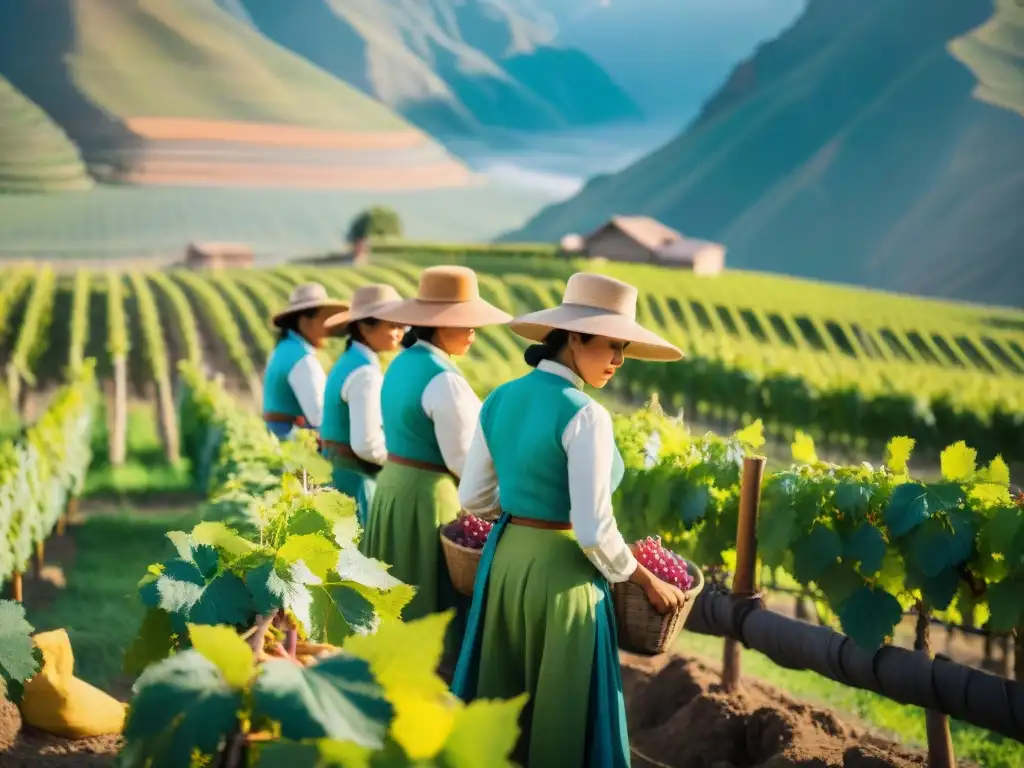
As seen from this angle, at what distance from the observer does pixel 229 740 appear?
1.27m

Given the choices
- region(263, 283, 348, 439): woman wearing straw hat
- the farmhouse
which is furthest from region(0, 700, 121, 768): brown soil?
the farmhouse

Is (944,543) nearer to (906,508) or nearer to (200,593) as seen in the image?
(906,508)

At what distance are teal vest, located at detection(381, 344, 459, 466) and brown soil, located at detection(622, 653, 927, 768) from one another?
109cm

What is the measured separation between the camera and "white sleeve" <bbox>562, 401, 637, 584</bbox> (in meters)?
2.20

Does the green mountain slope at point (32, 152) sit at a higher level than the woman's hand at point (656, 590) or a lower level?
higher

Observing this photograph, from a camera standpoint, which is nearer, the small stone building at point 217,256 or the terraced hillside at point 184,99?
the small stone building at point 217,256

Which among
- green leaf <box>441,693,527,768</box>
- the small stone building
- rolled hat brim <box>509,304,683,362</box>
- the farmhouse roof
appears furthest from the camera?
the farmhouse roof

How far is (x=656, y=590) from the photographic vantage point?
2.33 m

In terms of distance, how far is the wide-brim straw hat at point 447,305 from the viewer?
3139 millimetres

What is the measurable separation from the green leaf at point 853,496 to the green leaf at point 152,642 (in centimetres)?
181

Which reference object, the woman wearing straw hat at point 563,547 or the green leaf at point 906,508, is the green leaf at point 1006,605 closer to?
the green leaf at point 906,508

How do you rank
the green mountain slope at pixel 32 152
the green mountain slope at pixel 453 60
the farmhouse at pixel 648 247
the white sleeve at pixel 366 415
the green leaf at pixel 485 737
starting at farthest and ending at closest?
the green mountain slope at pixel 453 60 < the farmhouse at pixel 648 247 < the green mountain slope at pixel 32 152 < the white sleeve at pixel 366 415 < the green leaf at pixel 485 737

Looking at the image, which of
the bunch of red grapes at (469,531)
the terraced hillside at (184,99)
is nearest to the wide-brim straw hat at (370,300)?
the bunch of red grapes at (469,531)

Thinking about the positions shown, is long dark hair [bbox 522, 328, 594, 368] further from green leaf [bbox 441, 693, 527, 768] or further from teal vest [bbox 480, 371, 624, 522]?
green leaf [bbox 441, 693, 527, 768]
